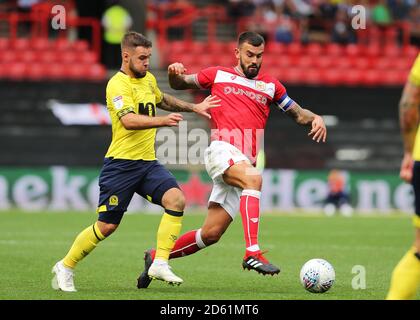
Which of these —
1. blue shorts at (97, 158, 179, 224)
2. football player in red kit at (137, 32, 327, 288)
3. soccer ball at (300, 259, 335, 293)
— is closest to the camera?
soccer ball at (300, 259, 335, 293)

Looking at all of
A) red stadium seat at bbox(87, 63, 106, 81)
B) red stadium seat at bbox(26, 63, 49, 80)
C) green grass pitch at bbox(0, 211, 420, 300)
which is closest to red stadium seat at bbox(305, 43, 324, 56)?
red stadium seat at bbox(87, 63, 106, 81)

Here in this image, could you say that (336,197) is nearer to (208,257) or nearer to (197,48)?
(197,48)

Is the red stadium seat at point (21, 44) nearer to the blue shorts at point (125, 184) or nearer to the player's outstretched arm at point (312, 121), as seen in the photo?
the player's outstretched arm at point (312, 121)

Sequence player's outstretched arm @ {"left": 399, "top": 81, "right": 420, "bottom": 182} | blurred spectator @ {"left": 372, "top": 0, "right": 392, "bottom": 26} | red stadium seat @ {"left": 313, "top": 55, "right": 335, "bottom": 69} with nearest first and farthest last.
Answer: player's outstretched arm @ {"left": 399, "top": 81, "right": 420, "bottom": 182} < red stadium seat @ {"left": 313, "top": 55, "right": 335, "bottom": 69} < blurred spectator @ {"left": 372, "top": 0, "right": 392, "bottom": 26}

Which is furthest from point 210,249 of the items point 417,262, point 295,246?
point 417,262

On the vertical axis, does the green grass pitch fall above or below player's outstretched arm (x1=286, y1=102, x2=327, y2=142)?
below

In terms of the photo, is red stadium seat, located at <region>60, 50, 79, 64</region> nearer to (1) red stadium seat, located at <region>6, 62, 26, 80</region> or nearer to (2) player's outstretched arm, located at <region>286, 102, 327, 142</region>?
(1) red stadium seat, located at <region>6, 62, 26, 80</region>

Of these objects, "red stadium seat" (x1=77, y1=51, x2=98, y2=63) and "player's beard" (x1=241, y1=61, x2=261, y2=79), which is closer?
"player's beard" (x1=241, y1=61, x2=261, y2=79)

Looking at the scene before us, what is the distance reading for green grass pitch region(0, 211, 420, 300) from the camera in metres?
8.67

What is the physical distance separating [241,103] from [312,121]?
0.68 meters

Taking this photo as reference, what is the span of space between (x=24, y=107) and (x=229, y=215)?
16.1 meters

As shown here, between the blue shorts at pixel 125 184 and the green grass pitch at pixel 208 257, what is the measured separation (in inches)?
27.4

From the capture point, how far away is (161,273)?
28.6ft
